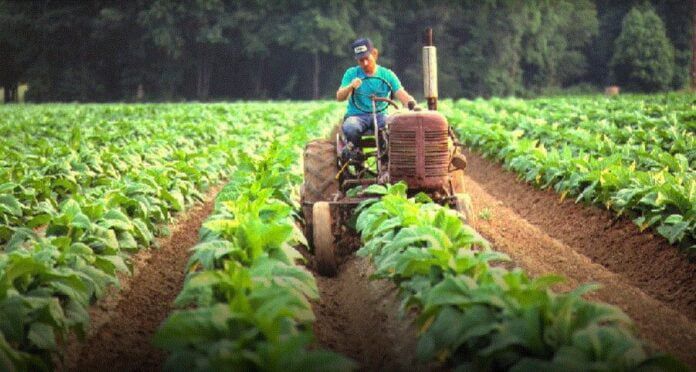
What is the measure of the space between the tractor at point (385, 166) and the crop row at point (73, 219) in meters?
1.63

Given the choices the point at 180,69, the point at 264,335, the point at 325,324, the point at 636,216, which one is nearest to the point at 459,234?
the point at 325,324

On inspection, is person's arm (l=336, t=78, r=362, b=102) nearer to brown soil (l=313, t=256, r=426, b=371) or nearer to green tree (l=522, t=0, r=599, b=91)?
brown soil (l=313, t=256, r=426, b=371)

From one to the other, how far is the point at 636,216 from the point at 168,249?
488 centimetres

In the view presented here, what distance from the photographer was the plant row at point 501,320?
4074mm

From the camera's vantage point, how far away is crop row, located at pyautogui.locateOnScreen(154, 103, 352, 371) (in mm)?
4000

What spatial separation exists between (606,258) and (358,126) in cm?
285

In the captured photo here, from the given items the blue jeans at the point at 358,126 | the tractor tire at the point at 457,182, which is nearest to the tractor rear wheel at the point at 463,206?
the tractor tire at the point at 457,182

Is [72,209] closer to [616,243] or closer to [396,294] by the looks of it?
[396,294]

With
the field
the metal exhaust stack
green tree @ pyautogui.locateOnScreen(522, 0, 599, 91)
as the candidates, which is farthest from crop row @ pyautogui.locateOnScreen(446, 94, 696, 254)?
green tree @ pyautogui.locateOnScreen(522, 0, 599, 91)

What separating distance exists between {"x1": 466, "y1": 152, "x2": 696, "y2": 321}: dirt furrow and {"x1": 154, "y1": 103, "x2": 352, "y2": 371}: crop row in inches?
127

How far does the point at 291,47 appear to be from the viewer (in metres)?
63.6

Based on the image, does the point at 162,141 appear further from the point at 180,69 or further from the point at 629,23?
the point at 629,23

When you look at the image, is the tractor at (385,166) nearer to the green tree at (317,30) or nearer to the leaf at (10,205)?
the leaf at (10,205)

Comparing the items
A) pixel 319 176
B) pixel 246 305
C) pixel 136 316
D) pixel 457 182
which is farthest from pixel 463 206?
pixel 246 305
